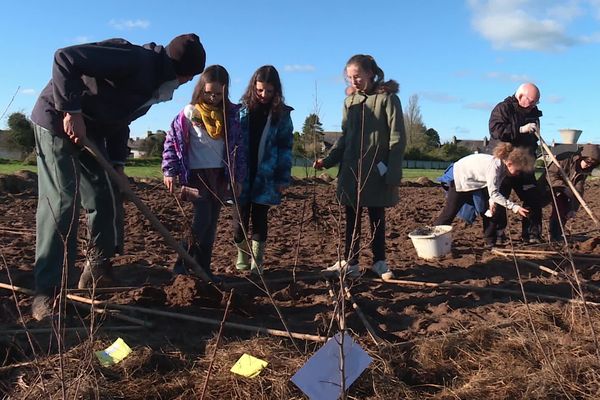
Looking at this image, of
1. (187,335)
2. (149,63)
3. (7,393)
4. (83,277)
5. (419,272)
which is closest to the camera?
(7,393)

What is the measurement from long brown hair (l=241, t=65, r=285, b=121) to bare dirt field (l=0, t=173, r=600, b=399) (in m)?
1.25

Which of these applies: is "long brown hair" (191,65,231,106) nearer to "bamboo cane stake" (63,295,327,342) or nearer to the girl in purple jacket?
the girl in purple jacket

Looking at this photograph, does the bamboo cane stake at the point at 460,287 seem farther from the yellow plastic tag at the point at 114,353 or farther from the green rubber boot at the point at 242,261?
the yellow plastic tag at the point at 114,353

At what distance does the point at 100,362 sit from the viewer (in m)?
2.48

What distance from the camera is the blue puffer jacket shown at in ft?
14.3

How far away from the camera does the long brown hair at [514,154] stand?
18.9 feet

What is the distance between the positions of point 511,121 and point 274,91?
109 inches

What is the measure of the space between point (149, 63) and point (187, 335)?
1.52 metres

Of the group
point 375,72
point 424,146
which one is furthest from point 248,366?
point 424,146

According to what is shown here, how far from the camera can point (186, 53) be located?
342cm

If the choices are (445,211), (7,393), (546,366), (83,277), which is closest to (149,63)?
(83,277)

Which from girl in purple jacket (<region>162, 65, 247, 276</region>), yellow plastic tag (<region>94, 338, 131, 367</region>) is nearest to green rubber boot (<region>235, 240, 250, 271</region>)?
girl in purple jacket (<region>162, 65, 247, 276</region>)

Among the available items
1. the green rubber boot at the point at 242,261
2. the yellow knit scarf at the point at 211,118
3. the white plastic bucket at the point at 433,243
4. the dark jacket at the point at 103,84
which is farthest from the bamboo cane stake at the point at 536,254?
the dark jacket at the point at 103,84

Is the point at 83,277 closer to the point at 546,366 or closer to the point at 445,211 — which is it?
the point at 546,366
